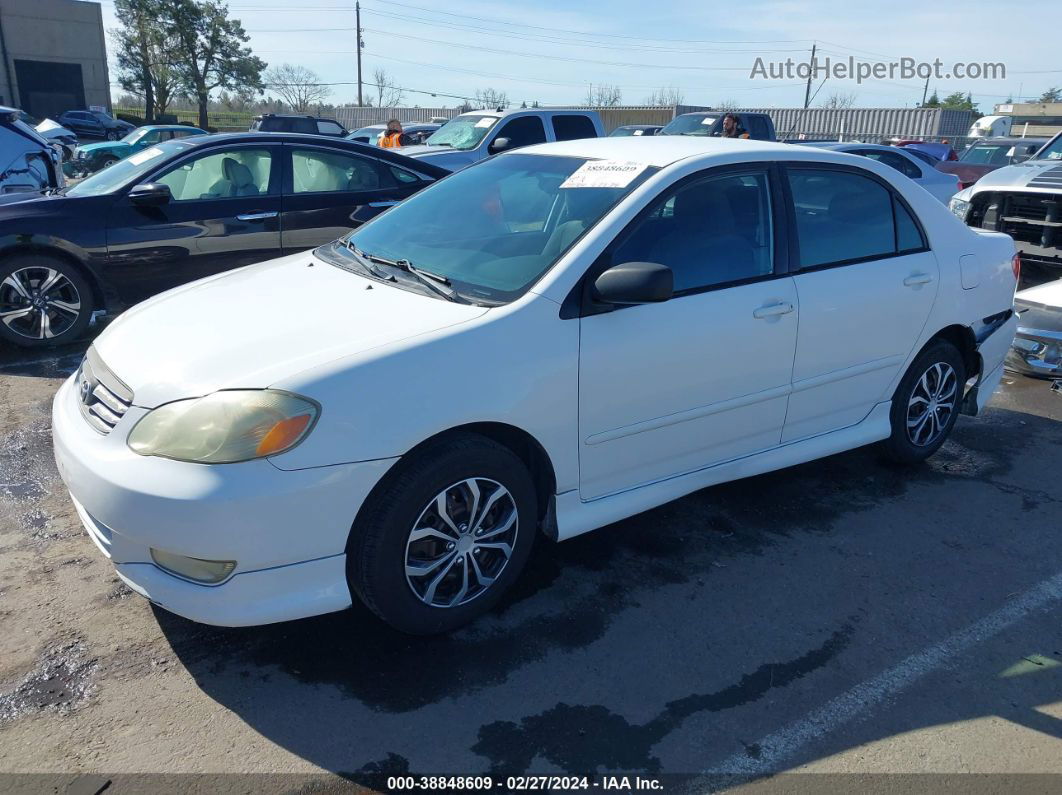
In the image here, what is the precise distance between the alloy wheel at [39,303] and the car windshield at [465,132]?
7.12m

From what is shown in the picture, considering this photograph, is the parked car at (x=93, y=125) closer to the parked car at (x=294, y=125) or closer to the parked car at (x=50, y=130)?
the parked car at (x=294, y=125)

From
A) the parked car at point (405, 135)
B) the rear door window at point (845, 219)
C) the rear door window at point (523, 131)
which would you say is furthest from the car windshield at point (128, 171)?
the parked car at point (405, 135)

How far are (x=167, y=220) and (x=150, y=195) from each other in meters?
0.27

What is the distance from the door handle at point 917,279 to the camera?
420cm

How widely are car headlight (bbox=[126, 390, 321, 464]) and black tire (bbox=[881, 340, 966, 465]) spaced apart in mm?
3244

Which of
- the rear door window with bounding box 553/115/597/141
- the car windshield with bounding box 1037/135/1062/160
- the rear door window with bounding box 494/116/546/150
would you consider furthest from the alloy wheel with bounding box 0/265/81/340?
the car windshield with bounding box 1037/135/1062/160

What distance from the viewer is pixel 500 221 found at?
372cm

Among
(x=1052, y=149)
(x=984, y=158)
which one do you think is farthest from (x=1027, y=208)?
(x=984, y=158)

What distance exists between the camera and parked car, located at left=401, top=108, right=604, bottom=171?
1193 cm

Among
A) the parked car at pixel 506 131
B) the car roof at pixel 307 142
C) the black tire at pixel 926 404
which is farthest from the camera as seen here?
the parked car at pixel 506 131

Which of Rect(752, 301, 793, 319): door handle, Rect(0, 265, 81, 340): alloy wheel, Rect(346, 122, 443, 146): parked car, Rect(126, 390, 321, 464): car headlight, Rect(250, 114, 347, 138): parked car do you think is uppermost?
Rect(250, 114, 347, 138): parked car

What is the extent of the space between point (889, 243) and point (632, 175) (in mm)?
1592

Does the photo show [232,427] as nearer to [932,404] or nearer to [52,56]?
[932,404]

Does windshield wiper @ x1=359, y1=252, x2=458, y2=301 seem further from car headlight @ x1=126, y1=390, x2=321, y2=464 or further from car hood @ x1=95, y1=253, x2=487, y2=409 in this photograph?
car headlight @ x1=126, y1=390, x2=321, y2=464
